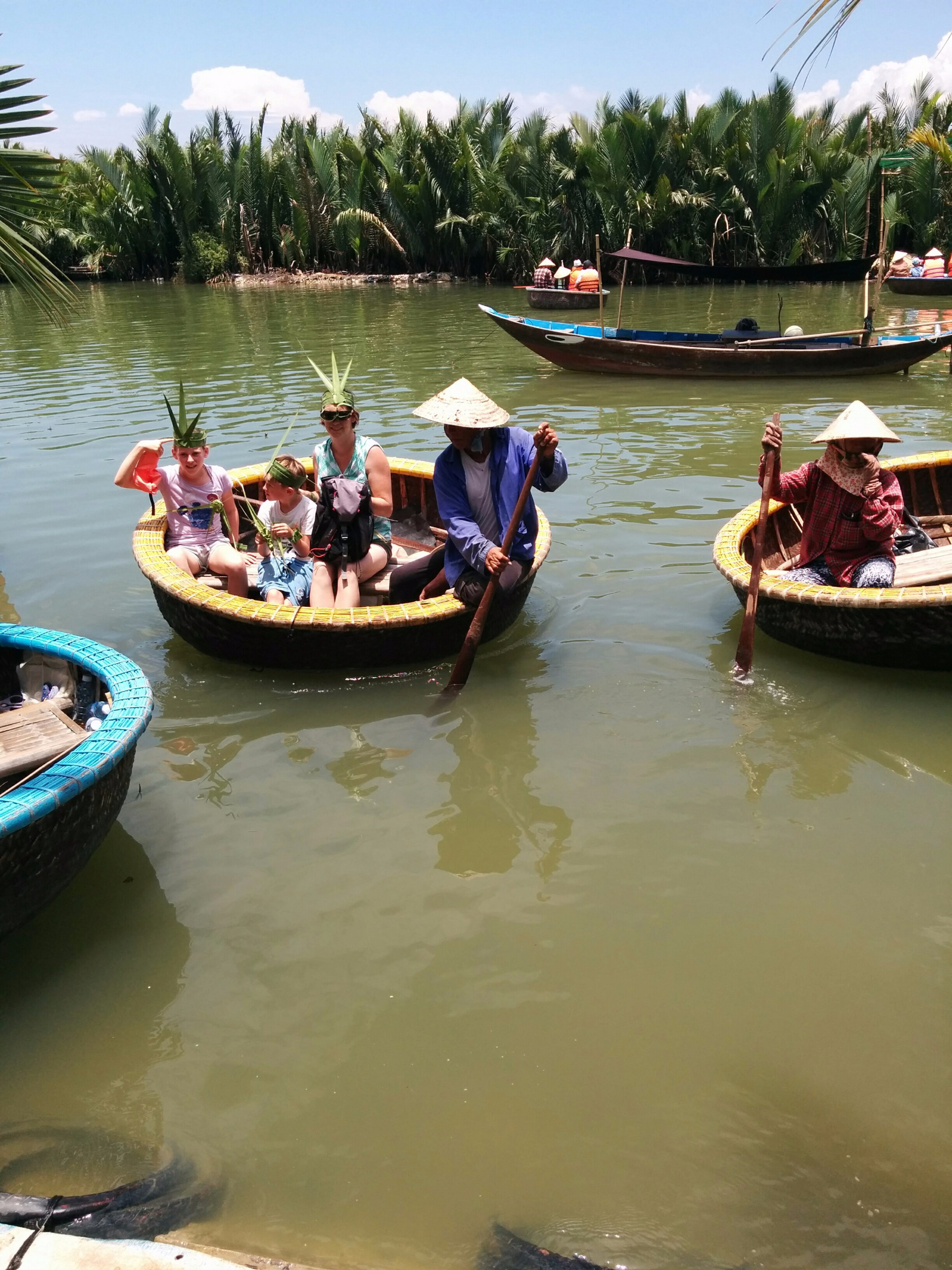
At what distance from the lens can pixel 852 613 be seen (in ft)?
14.5

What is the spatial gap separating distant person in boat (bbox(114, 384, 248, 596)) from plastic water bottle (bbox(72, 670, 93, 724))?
4.66 feet

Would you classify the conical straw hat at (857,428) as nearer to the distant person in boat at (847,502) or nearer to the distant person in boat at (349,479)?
the distant person in boat at (847,502)

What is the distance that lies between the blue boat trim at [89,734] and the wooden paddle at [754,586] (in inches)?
104

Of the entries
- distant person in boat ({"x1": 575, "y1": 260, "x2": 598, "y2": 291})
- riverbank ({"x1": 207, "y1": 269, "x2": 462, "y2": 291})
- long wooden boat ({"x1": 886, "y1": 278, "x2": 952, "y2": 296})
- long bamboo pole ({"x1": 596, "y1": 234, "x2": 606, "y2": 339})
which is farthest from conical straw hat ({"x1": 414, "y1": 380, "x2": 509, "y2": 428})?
riverbank ({"x1": 207, "y1": 269, "x2": 462, "y2": 291})

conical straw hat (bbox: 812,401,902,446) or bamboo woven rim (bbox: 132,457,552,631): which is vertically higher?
conical straw hat (bbox: 812,401,902,446)

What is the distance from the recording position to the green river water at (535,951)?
7.75ft

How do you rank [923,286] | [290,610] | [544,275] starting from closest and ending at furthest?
[290,610] < [544,275] < [923,286]

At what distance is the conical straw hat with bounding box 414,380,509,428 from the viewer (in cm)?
446

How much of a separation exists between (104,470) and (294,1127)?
7410 mm

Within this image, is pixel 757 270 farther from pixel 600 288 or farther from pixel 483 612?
pixel 483 612

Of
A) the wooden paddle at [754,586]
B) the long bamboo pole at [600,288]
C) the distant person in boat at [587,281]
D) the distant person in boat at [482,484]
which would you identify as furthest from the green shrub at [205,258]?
the wooden paddle at [754,586]

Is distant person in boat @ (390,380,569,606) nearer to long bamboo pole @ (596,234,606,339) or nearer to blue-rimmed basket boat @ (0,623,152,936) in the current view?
blue-rimmed basket boat @ (0,623,152,936)

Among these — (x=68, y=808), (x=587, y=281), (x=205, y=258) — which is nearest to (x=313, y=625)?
(x=68, y=808)

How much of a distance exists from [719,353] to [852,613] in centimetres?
774
